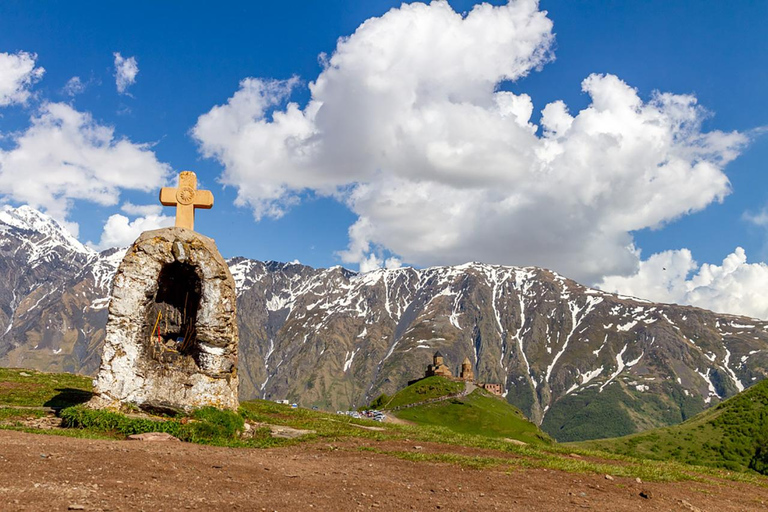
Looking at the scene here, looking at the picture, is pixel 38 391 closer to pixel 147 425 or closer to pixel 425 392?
pixel 147 425

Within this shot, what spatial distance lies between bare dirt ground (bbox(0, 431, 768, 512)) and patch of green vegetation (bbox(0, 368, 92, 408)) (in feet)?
36.4

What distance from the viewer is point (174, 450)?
54.2ft

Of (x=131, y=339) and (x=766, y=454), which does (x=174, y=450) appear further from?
(x=766, y=454)

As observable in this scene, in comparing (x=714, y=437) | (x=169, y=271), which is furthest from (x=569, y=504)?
(x=714, y=437)

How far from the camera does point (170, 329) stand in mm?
27125

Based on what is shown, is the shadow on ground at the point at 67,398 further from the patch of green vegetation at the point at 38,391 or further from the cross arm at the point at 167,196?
the cross arm at the point at 167,196

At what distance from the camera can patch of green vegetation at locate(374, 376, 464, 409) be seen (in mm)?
112262

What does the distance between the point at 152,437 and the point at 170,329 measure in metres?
8.72

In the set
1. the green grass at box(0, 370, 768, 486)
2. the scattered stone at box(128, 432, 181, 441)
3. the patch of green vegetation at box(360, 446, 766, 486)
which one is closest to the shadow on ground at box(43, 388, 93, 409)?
the green grass at box(0, 370, 768, 486)

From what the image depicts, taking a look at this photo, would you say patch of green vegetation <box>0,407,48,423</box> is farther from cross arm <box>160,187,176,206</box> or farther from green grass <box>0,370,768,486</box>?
cross arm <box>160,187,176,206</box>

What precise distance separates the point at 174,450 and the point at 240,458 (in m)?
1.97

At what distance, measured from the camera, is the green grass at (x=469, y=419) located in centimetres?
8553

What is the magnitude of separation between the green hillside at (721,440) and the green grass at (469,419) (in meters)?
30.8

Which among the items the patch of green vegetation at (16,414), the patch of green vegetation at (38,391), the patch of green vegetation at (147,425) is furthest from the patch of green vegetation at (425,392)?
the patch of green vegetation at (147,425)
